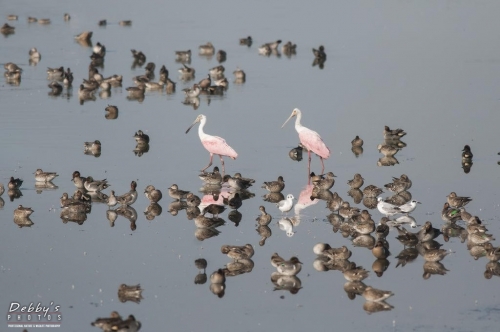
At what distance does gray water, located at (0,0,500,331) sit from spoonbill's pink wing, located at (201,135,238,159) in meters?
0.62

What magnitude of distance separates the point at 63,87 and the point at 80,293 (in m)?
22.1

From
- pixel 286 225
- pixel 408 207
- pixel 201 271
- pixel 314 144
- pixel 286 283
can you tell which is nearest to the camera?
pixel 286 283

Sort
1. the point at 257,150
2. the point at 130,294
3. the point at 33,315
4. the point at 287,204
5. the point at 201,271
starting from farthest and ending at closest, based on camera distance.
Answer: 1. the point at 257,150
2. the point at 287,204
3. the point at 201,271
4. the point at 130,294
5. the point at 33,315

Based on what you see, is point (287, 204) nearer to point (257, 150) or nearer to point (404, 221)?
point (404, 221)

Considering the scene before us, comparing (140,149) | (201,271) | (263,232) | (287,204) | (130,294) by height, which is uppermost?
(140,149)

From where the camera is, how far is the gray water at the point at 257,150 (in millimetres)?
18125

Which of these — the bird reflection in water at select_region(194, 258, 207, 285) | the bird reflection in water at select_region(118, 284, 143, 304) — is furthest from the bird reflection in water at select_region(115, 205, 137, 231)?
the bird reflection in water at select_region(118, 284, 143, 304)

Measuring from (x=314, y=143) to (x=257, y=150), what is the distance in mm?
2257

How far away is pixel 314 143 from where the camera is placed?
91.7ft

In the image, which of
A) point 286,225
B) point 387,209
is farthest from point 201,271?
point 387,209

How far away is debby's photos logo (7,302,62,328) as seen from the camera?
56.3 ft

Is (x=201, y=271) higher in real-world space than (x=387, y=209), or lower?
Result: lower

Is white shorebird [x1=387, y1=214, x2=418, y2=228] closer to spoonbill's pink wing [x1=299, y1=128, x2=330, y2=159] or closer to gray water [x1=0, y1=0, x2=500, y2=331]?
gray water [x1=0, y1=0, x2=500, y2=331]

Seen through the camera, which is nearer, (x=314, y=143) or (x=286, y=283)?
(x=286, y=283)
